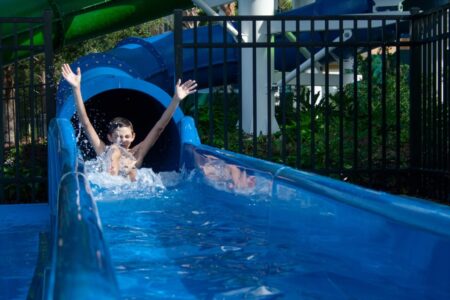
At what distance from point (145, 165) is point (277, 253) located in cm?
421

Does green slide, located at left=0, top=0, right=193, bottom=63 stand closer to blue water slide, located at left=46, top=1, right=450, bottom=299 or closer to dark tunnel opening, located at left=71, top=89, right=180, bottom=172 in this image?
blue water slide, located at left=46, top=1, right=450, bottom=299

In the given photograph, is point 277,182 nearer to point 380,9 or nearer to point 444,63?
point 444,63

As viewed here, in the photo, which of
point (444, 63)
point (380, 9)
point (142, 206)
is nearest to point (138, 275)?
point (142, 206)

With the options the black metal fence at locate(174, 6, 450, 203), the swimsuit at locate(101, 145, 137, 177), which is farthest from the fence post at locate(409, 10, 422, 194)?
the swimsuit at locate(101, 145, 137, 177)

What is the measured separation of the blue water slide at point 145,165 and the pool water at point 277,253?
0.04 m

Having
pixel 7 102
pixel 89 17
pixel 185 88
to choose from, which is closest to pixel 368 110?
pixel 185 88

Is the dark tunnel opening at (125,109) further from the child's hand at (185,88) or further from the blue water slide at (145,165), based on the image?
the child's hand at (185,88)

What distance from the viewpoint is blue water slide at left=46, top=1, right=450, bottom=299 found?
1.67 meters

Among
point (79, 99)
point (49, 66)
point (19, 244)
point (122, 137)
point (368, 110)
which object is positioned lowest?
point (19, 244)

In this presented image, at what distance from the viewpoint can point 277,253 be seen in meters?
3.35

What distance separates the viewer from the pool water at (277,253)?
2.27 metres

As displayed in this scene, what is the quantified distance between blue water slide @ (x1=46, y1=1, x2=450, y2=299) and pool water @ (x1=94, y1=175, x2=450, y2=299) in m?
0.04

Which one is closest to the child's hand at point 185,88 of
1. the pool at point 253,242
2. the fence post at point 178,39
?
the fence post at point 178,39

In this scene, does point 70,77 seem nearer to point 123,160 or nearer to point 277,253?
point 123,160
